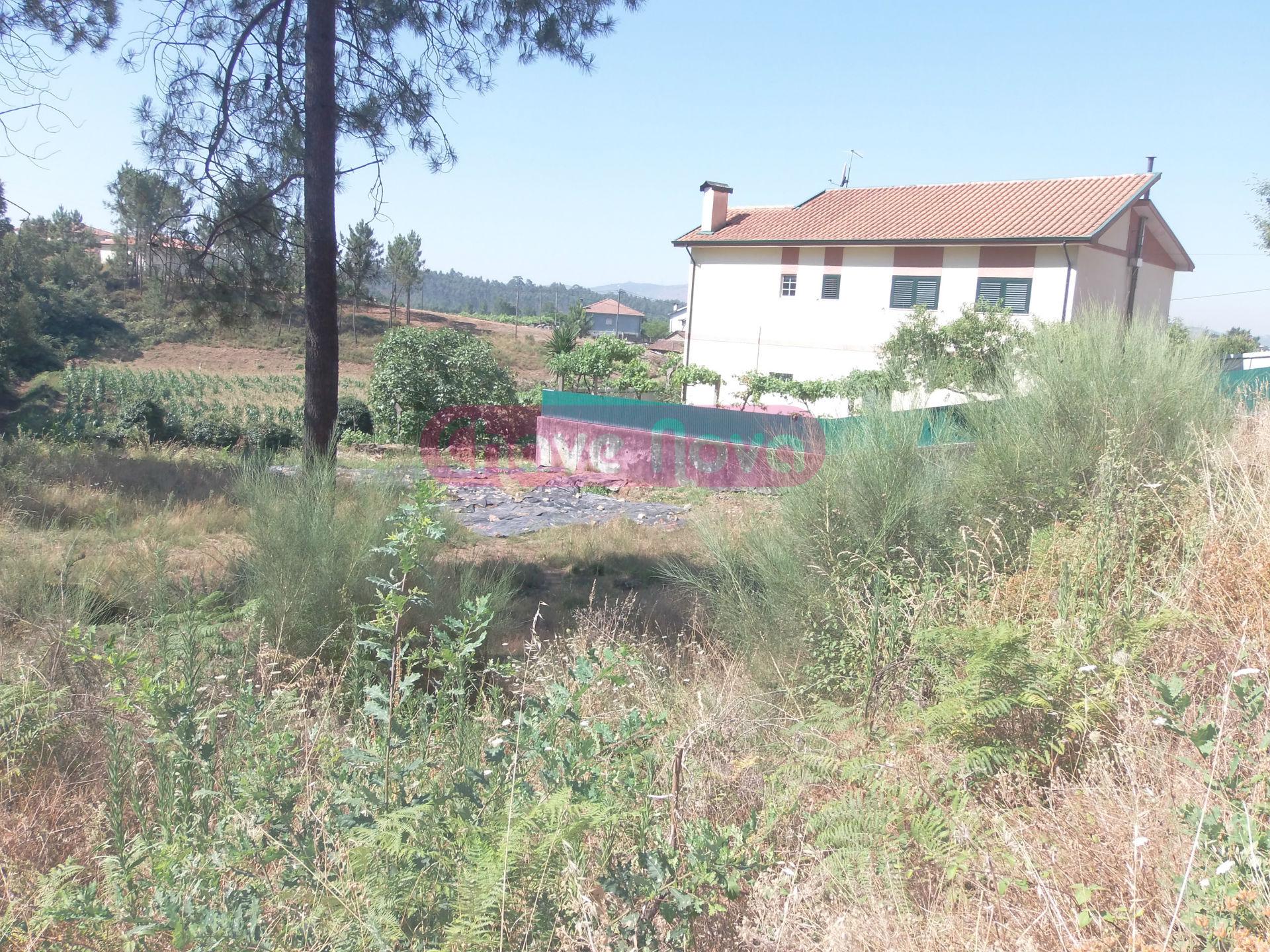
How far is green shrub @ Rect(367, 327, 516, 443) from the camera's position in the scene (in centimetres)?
2545

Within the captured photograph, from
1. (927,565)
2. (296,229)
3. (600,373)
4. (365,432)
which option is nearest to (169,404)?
(365,432)

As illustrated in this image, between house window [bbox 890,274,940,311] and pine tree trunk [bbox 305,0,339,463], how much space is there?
22670 mm

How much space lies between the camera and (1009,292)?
26.2 m

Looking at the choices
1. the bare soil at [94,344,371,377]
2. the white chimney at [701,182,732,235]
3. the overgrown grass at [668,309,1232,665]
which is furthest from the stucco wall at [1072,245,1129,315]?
the bare soil at [94,344,371,377]

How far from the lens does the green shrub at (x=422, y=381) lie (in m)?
25.5

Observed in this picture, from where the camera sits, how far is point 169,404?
29.9 metres

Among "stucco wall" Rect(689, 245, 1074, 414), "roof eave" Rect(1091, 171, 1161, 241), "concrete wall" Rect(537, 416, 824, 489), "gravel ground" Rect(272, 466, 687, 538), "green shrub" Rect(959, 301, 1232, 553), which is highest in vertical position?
"roof eave" Rect(1091, 171, 1161, 241)

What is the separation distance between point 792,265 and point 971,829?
1165 inches

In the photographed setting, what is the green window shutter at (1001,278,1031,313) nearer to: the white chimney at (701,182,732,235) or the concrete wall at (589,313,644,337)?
the white chimney at (701,182,732,235)

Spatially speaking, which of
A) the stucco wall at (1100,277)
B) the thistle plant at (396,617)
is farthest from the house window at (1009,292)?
the thistle plant at (396,617)

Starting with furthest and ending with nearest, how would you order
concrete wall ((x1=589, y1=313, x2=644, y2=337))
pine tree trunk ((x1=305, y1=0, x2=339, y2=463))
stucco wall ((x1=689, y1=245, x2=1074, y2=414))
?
1. concrete wall ((x1=589, y1=313, x2=644, y2=337))
2. stucco wall ((x1=689, y1=245, x2=1074, y2=414))
3. pine tree trunk ((x1=305, y1=0, x2=339, y2=463))

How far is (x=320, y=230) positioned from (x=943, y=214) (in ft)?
81.6

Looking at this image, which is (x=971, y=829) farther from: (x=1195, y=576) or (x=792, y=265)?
(x=792, y=265)

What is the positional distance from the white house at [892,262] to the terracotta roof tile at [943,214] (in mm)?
53
